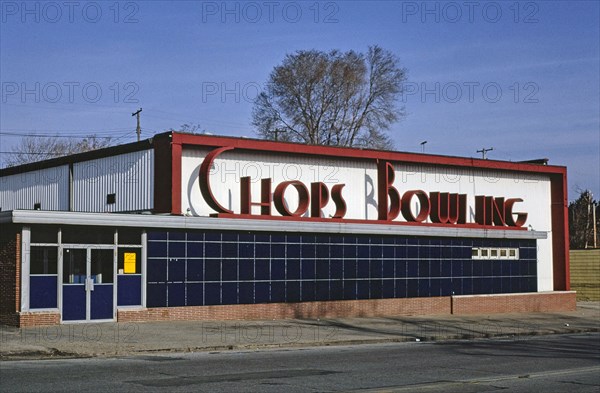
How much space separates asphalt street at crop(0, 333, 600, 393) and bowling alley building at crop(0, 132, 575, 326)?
24.4ft

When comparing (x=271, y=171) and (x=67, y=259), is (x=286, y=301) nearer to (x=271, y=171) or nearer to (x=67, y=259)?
(x=271, y=171)

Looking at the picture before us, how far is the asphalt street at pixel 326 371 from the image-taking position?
1455 cm

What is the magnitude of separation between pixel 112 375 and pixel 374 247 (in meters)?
19.7

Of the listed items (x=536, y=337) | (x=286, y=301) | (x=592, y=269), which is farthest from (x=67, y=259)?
(x=592, y=269)

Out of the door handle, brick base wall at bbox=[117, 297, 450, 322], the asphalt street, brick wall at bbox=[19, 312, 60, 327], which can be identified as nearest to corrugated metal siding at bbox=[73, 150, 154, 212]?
brick base wall at bbox=[117, 297, 450, 322]

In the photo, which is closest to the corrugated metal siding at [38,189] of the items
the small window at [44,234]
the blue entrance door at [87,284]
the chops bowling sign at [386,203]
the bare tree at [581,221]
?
the chops bowling sign at [386,203]

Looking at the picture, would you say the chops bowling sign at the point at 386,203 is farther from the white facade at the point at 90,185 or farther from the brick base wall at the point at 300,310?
the brick base wall at the point at 300,310

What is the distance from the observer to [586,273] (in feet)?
157

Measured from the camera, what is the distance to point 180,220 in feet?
94.1

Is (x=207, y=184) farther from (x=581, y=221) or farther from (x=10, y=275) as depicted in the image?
(x=581, y=221)

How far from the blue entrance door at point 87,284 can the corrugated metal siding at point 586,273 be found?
2914 centimetres

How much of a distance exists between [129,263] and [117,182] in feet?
18.2

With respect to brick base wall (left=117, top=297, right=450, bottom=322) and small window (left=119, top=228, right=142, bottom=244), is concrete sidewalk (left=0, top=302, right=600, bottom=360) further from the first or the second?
small window (left=119, top=228, right=142, bottom=244)

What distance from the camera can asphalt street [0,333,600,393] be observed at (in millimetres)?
14555
